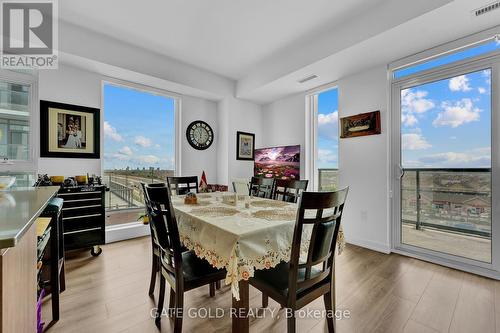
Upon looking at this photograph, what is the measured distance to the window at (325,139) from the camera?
390 cm

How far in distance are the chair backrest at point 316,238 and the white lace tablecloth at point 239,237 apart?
0.13 metres

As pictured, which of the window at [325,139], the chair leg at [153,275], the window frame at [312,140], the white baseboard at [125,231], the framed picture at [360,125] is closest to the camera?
the chair leg at [153,275]

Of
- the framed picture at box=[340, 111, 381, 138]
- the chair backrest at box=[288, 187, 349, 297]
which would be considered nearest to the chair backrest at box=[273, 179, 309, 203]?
the chair backrest at box=[288, 187, 349, 297]

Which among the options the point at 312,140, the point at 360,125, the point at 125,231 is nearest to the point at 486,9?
the point at 360,125

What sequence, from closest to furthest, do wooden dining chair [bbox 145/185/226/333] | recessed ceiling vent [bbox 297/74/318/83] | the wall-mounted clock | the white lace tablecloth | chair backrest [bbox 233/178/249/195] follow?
the white lace tablecloth < wooden dining chair [bbox 145/185/226/333] < recessed ceiling vent [bbox 297/74/318/83] < chair backrest [bbox 233/178/249/195] < the wall-mounted clock

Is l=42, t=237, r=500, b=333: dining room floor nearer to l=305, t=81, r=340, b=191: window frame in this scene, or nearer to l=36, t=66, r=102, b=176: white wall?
l=36, t=66, r=102, b=176: white wall

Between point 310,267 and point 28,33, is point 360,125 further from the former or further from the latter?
point 28,33

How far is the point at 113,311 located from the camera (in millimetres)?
1796

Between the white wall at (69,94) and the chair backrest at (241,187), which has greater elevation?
the white wall at (69,94)

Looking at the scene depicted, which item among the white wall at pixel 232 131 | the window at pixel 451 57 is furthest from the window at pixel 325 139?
the white wall at pixel 232 131

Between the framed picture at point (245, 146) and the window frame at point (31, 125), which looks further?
the framed picture at point (245, 146)

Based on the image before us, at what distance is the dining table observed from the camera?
1174 mm

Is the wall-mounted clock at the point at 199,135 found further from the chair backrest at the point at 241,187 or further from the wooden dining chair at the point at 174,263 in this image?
the wooden dining chair at the point at 174,263

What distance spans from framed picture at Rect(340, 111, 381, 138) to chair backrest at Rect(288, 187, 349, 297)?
228cm
